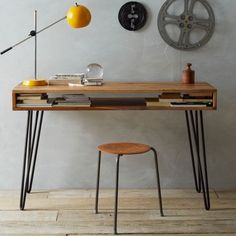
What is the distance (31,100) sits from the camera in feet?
11.4

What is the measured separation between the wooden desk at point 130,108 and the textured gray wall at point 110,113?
0.08 metres

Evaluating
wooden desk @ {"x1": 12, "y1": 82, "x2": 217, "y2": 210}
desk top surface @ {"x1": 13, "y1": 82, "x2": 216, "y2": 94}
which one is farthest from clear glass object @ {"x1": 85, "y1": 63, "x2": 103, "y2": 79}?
desk top surface @ {"x1": 13, "y1": 82, "x2": 216, "y2": 94}

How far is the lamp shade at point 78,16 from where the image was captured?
356 cm

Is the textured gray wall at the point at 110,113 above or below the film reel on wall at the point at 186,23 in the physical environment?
below

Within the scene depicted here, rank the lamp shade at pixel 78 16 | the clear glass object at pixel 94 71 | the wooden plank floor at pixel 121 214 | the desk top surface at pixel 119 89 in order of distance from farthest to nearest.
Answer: the clear glass object at pixel 94 71
the lamp shade at pixel 78 16
the desk top surface at pixel 119 89
the wooden plank floor at pixel 121 214

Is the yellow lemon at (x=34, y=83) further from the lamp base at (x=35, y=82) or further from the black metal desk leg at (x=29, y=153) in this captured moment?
the black metal desk leg at (x=29, y=153)

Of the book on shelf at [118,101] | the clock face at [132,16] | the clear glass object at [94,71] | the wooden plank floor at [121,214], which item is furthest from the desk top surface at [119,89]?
the wooden plank floor at [121,214]

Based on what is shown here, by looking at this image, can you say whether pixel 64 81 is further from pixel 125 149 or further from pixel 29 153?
pixel 125 149

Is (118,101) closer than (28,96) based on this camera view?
No

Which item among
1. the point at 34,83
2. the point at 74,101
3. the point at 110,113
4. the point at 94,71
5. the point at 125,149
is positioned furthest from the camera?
the point at 110,113

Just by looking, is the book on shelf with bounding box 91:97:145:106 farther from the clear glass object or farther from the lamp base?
the lamp base

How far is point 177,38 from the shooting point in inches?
154

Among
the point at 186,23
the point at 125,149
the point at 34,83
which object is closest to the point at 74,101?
the point at 34,83

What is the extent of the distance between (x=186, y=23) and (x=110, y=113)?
0.86 m
